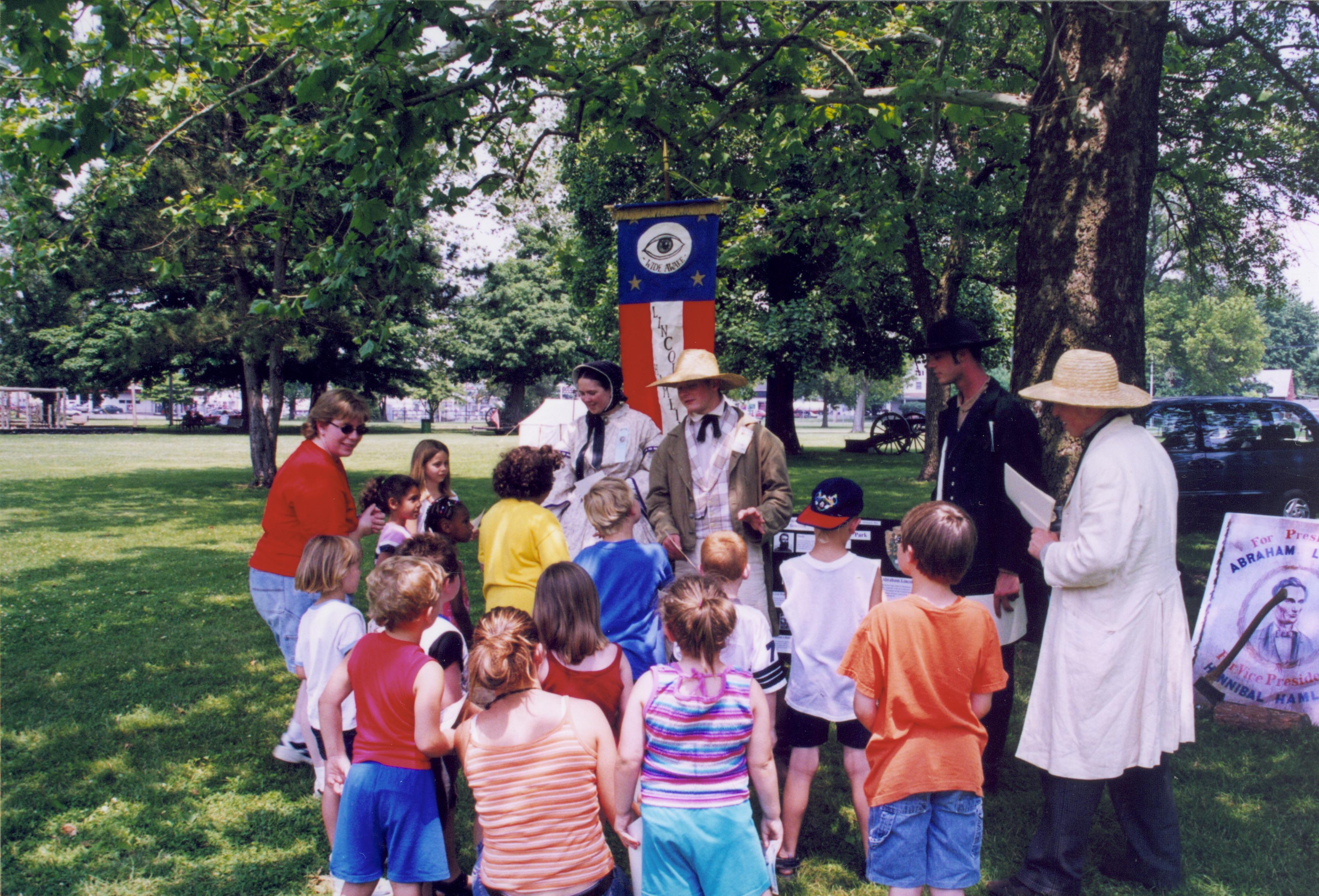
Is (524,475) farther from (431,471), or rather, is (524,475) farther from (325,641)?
(431,471)

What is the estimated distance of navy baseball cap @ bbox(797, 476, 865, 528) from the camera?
305cm

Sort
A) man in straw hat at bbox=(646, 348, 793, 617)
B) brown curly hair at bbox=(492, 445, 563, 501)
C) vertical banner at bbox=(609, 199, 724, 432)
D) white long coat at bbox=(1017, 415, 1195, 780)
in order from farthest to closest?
vertical banner at bbox=(609, 199, 724, 432), man in straw hat at bbox=(646, 348, 793, 617), brown curly hair at bbox=(492, 445, 563, 501), white long coat at bbox=(1017, 415, 1195, 780)

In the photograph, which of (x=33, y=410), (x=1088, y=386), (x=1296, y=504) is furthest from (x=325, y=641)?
(x=33, y=410)

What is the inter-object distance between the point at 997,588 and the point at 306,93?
4074 mm

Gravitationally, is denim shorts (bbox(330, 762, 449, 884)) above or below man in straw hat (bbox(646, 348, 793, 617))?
below

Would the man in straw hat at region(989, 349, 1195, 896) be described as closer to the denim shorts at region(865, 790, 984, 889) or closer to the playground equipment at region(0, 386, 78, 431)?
the denim shorts at region(865, 790, 984, 889)

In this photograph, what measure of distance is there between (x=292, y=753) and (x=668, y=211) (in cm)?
366

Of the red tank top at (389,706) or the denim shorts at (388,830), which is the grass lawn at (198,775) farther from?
the red tank top at (389,706)

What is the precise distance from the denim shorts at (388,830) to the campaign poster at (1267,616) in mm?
4526

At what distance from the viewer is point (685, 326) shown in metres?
5.05

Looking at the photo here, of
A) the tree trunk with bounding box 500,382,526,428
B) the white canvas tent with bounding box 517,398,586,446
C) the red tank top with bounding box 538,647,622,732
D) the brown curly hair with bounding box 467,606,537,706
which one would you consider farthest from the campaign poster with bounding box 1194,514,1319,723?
the tree trunk with bounding box 500,382,526,428

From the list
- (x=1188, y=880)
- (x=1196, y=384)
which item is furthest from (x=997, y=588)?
(x=1196, y=384)

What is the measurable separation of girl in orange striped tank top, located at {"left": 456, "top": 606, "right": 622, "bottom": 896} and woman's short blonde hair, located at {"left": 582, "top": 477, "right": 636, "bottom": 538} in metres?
0.88

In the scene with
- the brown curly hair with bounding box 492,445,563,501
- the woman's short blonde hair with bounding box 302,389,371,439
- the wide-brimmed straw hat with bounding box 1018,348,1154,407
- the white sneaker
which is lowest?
the white sneaker
